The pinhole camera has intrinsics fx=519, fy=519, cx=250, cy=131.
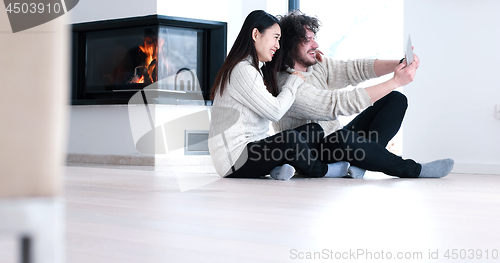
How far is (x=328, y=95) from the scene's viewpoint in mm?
2383

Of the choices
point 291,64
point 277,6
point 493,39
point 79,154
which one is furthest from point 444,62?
point 79,154

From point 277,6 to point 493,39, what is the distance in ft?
5.88

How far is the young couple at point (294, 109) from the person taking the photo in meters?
2.32

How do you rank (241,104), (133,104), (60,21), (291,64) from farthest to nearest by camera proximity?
(133,104) < (291,64) < (241,104) < (60,21)

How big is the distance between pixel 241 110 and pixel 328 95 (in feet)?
1.33

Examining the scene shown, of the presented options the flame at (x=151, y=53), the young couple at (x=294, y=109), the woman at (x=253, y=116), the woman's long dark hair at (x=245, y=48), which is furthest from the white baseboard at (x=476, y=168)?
the flame at (x=151, y=53)

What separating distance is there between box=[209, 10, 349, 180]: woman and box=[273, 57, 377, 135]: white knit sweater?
105mm

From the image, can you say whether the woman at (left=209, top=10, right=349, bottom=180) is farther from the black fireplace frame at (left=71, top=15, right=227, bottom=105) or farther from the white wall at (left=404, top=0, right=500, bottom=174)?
the black fireplace frame at (left=71, top=15, right=227, bottom=105)

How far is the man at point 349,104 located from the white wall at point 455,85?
2.87 feet

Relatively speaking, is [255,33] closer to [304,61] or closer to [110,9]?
[304,61]

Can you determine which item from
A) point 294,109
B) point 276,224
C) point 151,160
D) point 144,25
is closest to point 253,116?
point 294,109

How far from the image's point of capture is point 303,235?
3.19 feet

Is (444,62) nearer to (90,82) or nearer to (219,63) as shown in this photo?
(219,63)

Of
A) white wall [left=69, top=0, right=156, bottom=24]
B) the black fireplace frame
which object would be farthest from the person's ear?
white wall [left=69, top=0, right=156, bottom=24]
